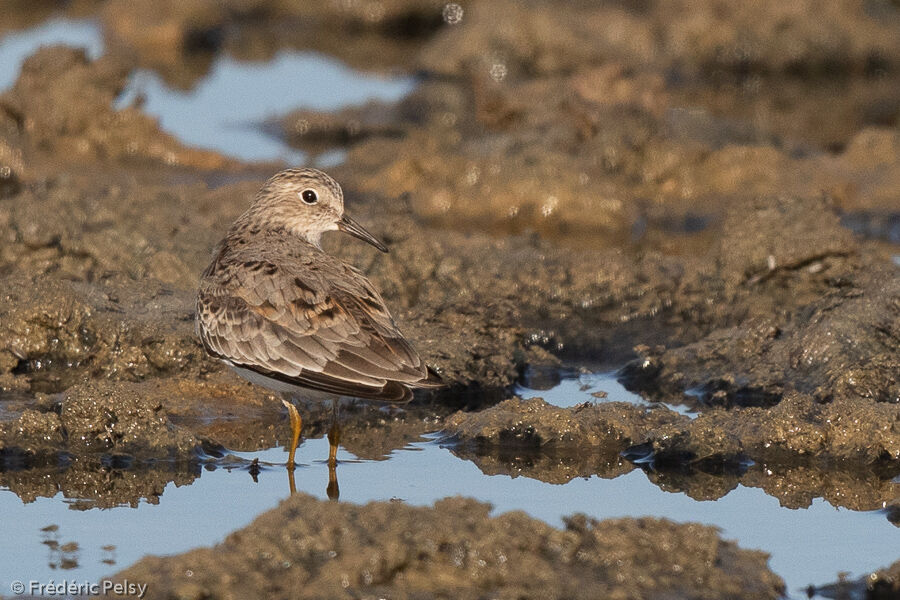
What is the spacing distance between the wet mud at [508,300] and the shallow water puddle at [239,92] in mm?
525

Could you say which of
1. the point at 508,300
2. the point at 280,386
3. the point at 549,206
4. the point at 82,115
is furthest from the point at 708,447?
the point at 82,115

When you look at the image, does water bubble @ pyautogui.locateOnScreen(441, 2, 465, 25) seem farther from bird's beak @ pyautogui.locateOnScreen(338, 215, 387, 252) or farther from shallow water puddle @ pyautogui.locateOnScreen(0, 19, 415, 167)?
bird's beak @ pyautogui.locateOnScreen(338, 215, 387, 252)

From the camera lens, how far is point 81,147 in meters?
13.5

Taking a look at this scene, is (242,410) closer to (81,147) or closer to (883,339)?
(883,339)

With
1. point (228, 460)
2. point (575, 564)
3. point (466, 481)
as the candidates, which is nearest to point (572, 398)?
point (466, 481)

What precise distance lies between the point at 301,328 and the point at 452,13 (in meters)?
15.5

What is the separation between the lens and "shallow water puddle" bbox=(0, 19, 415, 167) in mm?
15152

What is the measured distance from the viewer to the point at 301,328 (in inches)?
286

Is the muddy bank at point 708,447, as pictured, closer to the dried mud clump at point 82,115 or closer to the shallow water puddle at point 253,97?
the shallow water puddle at point 253,97

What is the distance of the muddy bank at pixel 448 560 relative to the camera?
17.7 ft

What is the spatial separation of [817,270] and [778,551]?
427 centimetres

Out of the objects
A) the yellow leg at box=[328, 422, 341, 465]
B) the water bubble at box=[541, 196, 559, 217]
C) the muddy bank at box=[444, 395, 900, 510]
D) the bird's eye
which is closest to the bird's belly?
the yellow leg at box=[328, 422, 341, 465]

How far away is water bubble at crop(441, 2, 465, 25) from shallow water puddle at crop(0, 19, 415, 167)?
2632mm

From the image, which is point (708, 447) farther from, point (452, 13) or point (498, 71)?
point (452, 13)
